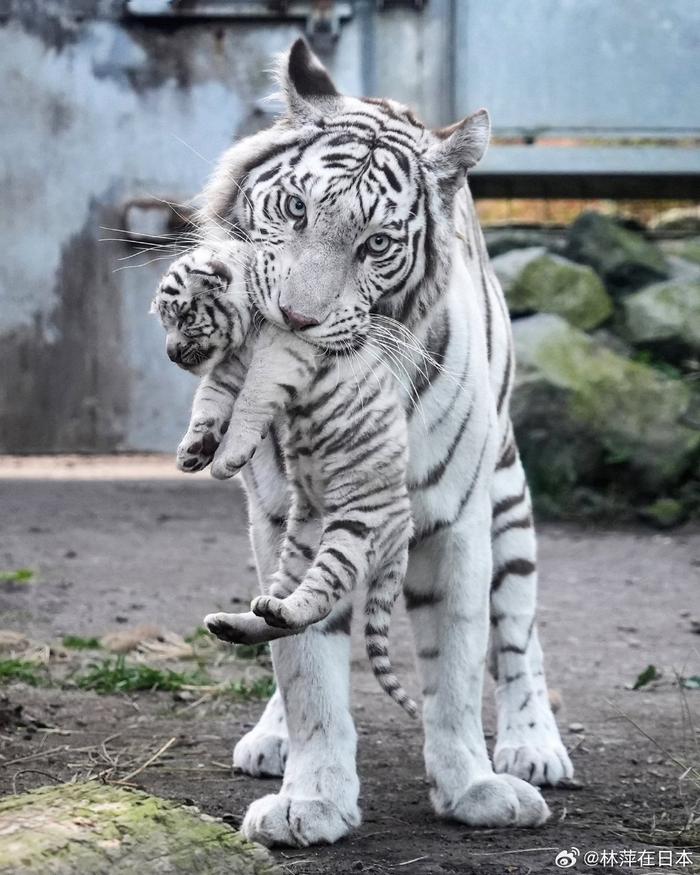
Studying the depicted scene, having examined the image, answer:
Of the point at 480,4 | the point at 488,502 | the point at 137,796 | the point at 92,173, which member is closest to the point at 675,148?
the point at 480,4

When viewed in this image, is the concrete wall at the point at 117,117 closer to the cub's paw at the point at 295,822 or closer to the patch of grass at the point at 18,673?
the patch of grass at the point at 18,673

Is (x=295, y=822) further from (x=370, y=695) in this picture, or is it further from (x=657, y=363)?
(x=657, y=363)

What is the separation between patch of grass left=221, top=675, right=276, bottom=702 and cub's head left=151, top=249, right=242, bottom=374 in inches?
73.8

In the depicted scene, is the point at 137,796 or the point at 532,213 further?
the point at 532,213

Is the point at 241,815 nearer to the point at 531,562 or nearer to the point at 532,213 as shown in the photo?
the point at 531,562

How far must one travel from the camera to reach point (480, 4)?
25.2 feet

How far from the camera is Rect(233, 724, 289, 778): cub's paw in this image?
11.3ft

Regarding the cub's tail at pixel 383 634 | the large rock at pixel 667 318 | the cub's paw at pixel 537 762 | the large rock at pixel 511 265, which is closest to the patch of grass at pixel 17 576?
the cub's paw at pixel 537 762

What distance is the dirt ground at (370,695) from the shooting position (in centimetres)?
286

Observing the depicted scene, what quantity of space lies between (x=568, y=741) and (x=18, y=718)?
1530 mm

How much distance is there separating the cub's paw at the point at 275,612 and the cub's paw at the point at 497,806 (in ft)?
2.84

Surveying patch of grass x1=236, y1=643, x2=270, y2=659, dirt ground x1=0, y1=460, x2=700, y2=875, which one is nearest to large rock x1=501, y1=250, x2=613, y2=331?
dirt ground x1=0, y1=460, x2=700, y2=875

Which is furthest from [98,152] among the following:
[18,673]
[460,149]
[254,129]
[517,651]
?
[460,149]

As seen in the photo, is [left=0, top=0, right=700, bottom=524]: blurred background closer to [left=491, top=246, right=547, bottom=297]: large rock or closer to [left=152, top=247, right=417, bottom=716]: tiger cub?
[left=491, top=246, right=547, bottom=297]: large rock
